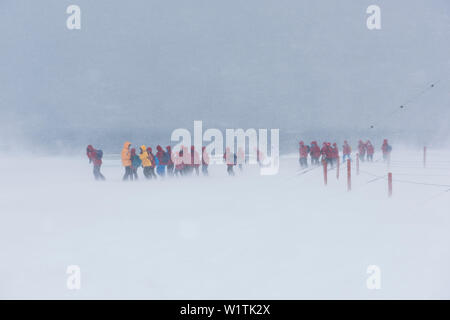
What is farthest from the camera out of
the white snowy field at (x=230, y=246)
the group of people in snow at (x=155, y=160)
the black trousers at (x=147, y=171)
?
the black trousers at (x=147, y=171)

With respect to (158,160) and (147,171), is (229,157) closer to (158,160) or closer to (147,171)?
(158,160)

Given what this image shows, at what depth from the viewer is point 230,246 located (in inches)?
222

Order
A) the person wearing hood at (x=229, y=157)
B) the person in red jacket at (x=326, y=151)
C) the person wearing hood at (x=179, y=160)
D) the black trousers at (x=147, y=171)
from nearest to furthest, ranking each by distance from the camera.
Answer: the black trousers at (x=147, y=171) → the person wearing hood at (x=179, y=160) → the person wearing hood at (x=229, y=157) → the person in red jacket at (x=326, y=151)

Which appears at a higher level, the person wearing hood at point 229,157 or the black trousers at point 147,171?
the person wearing hood at point 229,157

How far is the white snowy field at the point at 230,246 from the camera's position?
14.5 ft

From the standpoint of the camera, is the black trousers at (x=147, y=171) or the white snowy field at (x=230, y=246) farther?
the black trousers at (x=147, y=171)

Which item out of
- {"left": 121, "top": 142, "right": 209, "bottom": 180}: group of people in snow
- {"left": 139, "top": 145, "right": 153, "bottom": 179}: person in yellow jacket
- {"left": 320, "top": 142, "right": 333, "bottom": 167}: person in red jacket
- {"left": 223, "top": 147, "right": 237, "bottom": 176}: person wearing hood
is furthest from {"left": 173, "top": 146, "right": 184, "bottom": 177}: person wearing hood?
{"left": 320, "top": 142, "right": 333, "bottom": 167}: person in red jacket

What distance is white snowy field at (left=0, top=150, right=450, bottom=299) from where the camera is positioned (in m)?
4.42

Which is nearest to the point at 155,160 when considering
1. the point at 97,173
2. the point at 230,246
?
the point at 97,173

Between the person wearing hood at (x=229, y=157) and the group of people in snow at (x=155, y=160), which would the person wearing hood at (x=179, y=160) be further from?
the person wearing hood at (x=229, y=157)

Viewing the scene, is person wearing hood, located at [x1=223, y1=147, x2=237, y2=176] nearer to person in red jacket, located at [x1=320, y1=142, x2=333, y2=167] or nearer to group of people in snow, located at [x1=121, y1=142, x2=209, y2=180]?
group of people in snow, located at [x1=121, y1=142, x2=209, y2=180]

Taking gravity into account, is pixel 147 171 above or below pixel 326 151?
below

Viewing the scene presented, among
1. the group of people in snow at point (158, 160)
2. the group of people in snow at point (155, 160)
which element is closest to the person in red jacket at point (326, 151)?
the group of people in snow at point (155, 160)

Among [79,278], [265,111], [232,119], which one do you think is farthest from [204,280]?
[265,111]
